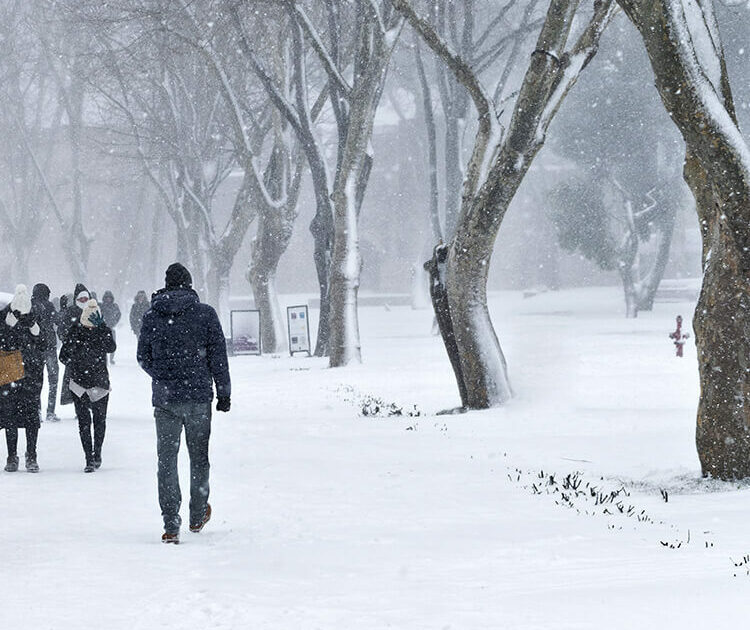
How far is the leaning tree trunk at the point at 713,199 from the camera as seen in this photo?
7.66 metres

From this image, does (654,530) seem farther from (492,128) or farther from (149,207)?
(149,207)

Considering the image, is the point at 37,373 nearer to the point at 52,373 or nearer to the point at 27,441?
the point at 27,441

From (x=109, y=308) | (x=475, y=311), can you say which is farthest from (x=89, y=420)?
(x=109, y=308)

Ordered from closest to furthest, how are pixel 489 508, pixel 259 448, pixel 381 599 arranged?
pixel 381 599
pixel 489 508
pixel 259 448

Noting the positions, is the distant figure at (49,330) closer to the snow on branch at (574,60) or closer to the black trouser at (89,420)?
the black trouser at (89,420)

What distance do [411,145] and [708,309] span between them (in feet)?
157

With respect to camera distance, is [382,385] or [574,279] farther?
[574,279]

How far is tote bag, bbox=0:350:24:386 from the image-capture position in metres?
9.89

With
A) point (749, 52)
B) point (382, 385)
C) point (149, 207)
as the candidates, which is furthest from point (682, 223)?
point (382, 385)

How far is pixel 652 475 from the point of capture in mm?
9273

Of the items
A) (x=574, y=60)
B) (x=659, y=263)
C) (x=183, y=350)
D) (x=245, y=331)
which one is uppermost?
(x=574, y=60)

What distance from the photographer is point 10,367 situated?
32.5 feet

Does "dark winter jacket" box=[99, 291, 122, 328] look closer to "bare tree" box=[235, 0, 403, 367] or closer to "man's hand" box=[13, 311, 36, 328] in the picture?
"bare tree" box=[235, 0, 403, 367]

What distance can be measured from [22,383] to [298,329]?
54.3 ft
